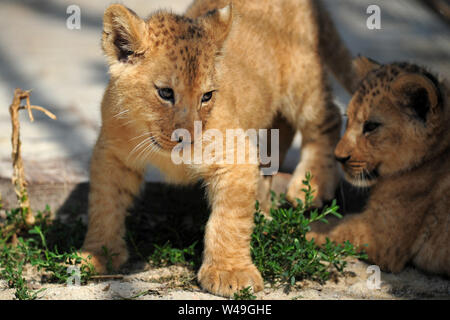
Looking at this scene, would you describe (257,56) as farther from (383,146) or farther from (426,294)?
(426,294)

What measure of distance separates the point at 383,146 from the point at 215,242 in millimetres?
1484

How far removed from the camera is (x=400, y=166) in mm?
4320

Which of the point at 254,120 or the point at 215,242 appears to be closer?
the point at 215,242

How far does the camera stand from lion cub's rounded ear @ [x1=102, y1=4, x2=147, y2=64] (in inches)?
135

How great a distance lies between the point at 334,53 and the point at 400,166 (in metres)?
1.61

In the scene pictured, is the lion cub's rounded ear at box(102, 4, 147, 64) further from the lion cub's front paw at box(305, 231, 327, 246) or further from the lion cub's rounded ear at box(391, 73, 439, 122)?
the lion cub's front paw at box(305, 231, 327, 246)

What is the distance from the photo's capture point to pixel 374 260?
423 centimetres

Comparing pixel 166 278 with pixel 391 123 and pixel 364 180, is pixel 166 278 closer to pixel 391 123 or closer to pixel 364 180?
pixel 364 180

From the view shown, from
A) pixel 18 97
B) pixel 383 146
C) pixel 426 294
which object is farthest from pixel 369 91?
pixel 18 97

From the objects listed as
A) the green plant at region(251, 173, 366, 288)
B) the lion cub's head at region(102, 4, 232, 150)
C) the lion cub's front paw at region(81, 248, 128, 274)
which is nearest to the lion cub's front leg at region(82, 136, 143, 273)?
the lion cub's front paw at region(81, 248, 128, 274)

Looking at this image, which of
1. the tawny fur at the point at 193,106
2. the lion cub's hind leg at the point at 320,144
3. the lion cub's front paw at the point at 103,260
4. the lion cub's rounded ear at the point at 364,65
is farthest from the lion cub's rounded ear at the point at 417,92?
the lion cub's front paw at the point at 103,260

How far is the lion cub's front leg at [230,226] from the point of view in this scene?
12.2 feet

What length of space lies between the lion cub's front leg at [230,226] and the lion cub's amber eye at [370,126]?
1058mm

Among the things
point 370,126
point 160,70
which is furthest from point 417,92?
point 160,70
